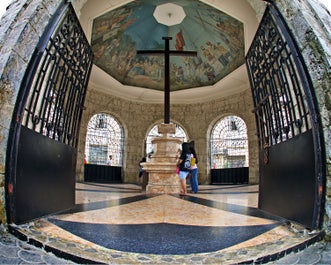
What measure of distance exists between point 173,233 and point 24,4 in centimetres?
213

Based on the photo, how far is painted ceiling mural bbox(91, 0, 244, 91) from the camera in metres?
9.11

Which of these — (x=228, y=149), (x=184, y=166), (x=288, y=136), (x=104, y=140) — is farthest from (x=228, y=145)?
(x=288, y=136)

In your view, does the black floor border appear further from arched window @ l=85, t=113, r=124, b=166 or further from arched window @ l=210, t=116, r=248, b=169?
arched window @ l=210, t=116, r=248, b=169

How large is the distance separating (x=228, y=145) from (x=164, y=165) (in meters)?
7.31

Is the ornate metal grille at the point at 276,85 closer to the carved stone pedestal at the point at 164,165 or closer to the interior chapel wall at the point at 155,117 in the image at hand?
the carved stone pedestal at the point at 164,165

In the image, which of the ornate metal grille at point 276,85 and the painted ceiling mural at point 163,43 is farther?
the painted ceiling mural at point 163,43

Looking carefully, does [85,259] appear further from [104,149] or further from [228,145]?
[228,145]

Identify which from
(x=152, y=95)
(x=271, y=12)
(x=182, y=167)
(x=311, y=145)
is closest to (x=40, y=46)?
(x=271, y=12)

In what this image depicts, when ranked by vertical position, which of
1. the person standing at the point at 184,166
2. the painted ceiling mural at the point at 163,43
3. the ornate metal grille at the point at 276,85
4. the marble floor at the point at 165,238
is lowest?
the marble floor at the point at 165,238

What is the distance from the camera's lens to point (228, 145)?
1256cm

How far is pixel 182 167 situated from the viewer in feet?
17.5

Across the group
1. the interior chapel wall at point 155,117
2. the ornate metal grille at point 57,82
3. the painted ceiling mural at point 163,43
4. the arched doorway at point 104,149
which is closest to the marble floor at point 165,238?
the ornate metal grille at point 57,82

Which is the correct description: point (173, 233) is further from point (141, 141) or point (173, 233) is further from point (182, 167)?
point (141, 141)

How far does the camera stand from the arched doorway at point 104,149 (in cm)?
1197
